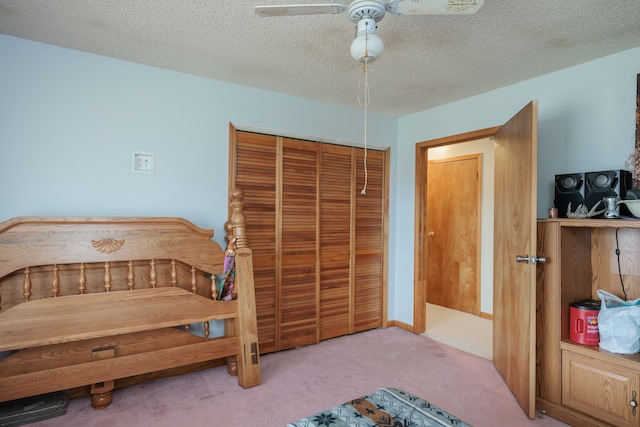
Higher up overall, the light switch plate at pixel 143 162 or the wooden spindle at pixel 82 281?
the light switch plate at pixel 143 162

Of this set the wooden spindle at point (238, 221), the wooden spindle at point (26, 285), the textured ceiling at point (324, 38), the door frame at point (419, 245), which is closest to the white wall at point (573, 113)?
the textured ceiling at point (324, 38)

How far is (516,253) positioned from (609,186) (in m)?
0.68

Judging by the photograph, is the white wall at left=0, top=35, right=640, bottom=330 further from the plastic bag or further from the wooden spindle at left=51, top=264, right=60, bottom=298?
the plastic bag

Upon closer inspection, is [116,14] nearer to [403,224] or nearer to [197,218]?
[197,218]

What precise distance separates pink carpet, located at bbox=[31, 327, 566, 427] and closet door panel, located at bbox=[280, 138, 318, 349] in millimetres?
205

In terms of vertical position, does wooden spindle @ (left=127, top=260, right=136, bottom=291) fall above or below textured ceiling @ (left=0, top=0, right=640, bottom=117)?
below

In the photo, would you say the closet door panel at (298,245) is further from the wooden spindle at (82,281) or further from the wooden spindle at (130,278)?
the wooden spindle at (82,281)

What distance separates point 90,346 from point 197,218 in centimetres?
110

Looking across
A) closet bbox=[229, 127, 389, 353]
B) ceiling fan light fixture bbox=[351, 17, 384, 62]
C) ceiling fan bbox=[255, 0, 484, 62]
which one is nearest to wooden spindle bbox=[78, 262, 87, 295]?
closet bbox=[229, 127, 389, 353]

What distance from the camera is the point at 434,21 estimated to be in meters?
1.94

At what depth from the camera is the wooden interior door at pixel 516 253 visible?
2100 millimetres

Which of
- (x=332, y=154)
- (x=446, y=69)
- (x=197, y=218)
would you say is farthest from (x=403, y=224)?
(x=197, y=218)

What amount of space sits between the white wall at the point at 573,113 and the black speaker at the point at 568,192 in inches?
5.4

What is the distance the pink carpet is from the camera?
2.08 m
